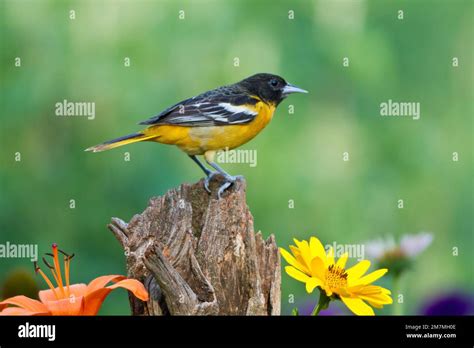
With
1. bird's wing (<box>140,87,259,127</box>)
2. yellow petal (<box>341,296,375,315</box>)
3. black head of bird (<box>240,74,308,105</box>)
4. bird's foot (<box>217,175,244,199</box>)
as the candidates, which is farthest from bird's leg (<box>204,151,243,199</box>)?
yellow petal (<box>341,296,375,315</box>)

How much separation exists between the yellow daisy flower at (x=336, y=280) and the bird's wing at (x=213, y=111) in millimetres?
1971

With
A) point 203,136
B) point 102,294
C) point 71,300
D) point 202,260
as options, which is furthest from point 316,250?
point 203,136

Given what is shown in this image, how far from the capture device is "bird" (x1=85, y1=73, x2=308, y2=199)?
4699mm

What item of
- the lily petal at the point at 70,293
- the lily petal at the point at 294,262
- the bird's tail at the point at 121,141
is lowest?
the lily petal at the point at 70,293

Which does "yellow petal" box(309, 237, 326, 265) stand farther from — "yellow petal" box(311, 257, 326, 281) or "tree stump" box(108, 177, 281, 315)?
"tree stump" box(108, 177, 281, 315)

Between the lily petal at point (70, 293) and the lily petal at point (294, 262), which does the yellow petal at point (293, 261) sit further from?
the lily petal at point (70, 293)

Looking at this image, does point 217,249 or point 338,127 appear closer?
point 217,249

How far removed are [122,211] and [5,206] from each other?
847 millimetres

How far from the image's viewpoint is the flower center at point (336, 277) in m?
2.79

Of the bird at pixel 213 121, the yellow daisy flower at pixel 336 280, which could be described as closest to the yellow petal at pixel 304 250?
the yellow daisy flower at pixel 336 280

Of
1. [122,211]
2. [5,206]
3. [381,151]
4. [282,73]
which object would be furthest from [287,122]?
[5,206]

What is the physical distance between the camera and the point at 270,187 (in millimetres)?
5871

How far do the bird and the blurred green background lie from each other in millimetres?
651

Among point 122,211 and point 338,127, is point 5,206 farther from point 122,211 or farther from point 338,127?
point 338,127
